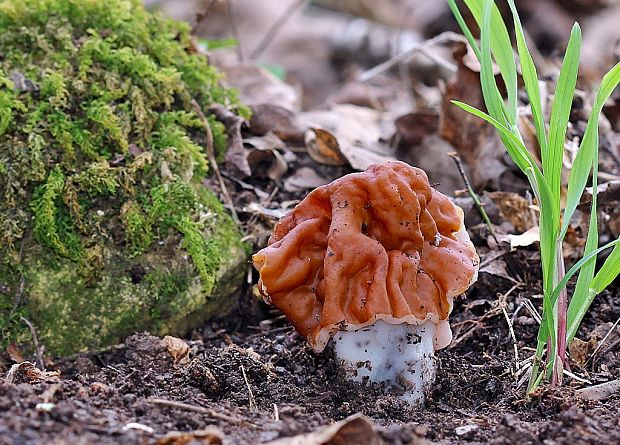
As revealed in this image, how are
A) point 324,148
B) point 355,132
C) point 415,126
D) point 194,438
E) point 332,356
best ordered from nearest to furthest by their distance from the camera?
point 194,438 → point 332,356 → point 324,148 → point 415,126 → point 355,132

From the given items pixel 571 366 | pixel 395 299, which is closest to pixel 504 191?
pixel 571 366

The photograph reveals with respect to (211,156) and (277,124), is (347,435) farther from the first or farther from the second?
(277,124)

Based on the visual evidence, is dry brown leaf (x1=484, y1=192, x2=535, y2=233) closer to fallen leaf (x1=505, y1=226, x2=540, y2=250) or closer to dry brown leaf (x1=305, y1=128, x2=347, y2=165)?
fallen leaf (x1=505, y1=226, x2=540, y2=250)

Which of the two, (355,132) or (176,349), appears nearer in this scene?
(176,349)

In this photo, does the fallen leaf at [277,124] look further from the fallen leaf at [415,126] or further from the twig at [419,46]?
the twig at [419,46]

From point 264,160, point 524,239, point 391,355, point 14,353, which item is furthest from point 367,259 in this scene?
point 264,160
